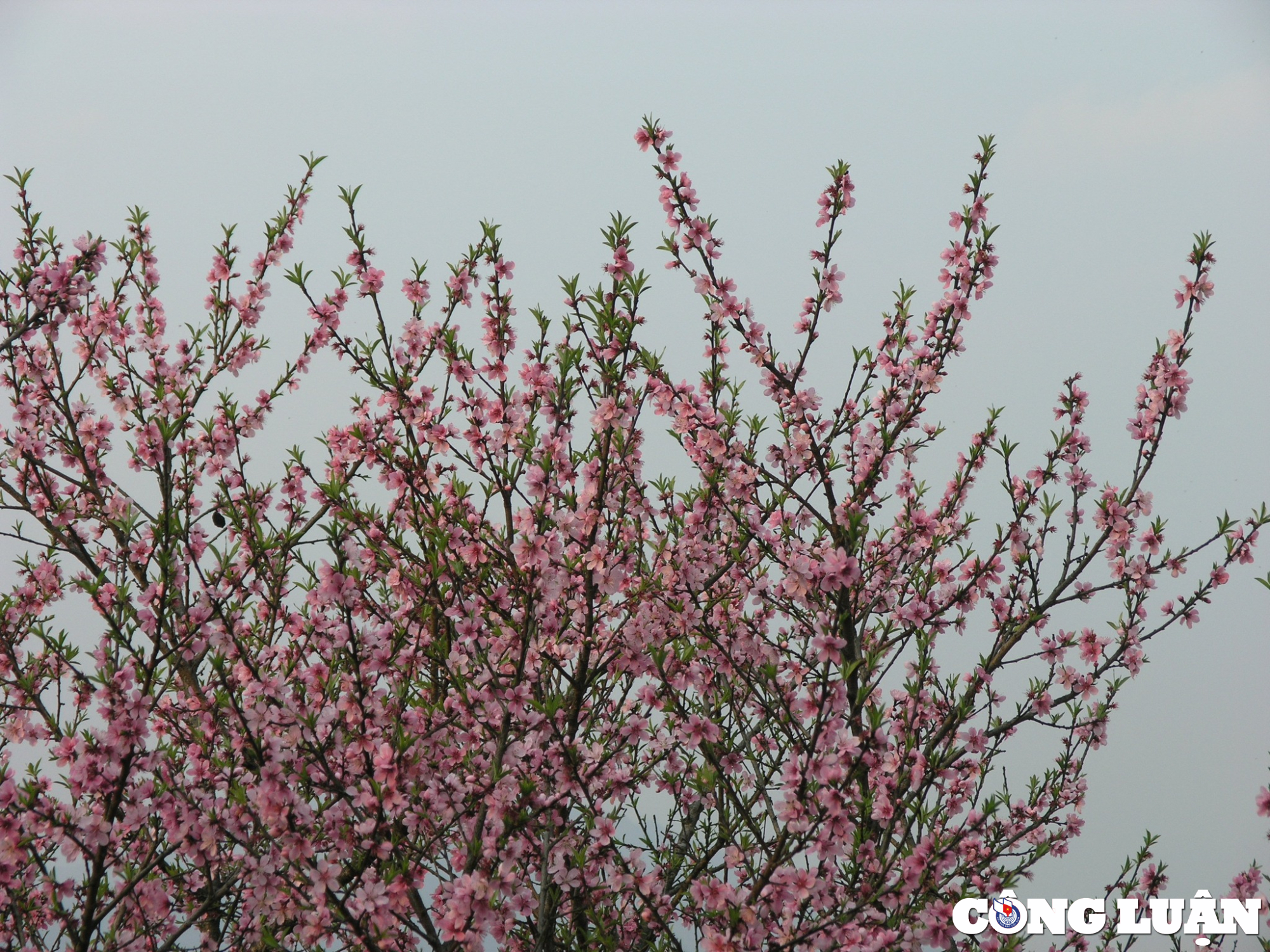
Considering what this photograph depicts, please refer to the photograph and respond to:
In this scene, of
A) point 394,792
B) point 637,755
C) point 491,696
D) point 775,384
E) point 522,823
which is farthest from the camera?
point 637,755

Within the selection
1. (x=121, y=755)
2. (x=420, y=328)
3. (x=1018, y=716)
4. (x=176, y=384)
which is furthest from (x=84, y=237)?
(x=1018, y=716)

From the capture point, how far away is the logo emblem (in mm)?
5781

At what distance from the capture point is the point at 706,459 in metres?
5.87

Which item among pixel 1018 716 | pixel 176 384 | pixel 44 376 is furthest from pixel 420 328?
pixel 1018 716

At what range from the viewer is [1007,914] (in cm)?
600

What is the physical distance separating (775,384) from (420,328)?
2.35 meters

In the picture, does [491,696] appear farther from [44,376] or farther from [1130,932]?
[1130,932]

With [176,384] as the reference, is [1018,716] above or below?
below

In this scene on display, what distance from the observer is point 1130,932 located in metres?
6.61

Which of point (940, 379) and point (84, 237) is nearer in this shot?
point (84, 237)

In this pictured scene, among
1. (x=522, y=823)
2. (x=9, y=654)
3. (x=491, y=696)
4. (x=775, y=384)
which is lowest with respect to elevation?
(x=522, y=823)

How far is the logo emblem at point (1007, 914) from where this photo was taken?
19.0ft

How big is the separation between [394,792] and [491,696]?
85 centimetres

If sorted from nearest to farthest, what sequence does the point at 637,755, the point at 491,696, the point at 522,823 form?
1. the point at 522,823
2. the point at 491,696
3. the point at 637,755
